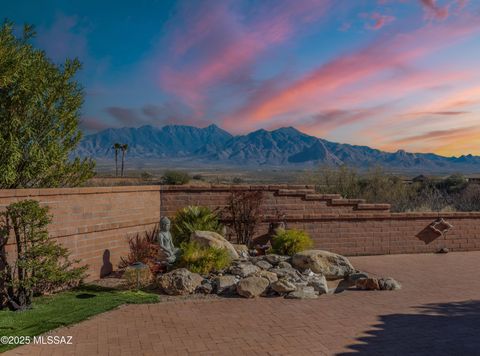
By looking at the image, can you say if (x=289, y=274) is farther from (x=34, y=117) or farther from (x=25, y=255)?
(x=34, y=117)

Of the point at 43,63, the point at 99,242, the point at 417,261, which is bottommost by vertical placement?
the point at 417,261

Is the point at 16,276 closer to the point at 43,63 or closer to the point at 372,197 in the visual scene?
the point at 43,63

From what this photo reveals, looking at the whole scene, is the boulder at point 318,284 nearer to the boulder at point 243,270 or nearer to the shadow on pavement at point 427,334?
the boulder at point 243,270

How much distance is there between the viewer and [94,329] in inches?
276

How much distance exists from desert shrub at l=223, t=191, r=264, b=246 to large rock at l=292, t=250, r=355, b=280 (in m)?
2.82

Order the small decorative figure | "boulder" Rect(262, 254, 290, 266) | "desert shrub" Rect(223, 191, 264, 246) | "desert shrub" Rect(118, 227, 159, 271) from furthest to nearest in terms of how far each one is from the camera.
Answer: "desert shrub" Rect(223, 191, 264, 246), the small decorative figure, "desert shrub" Rect(118, 227, 159, 271), "boulder" Rect(262, 254, 290, 266)

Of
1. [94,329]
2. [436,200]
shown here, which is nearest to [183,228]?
[94,329]

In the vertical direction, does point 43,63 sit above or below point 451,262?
above

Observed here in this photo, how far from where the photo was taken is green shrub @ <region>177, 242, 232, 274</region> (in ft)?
33.6

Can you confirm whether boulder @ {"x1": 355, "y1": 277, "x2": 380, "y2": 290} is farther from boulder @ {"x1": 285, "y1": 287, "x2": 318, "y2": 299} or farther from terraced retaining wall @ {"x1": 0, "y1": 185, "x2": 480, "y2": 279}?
terraced retaining wall @ {"x1": 0, "y1": 185, "x2": 480, "y2": 279}

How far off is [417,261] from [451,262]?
3.32ft

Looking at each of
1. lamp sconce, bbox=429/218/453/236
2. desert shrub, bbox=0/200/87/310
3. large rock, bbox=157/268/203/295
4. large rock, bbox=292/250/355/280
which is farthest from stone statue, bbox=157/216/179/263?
lamp sconce, bbox=429/218/453/236

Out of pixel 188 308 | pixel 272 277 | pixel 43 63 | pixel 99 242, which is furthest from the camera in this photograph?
pixel 43 63

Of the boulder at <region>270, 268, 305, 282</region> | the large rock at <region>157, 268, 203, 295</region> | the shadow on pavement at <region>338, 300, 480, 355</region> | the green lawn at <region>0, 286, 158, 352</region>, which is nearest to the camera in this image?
the shadow on pavement at <region>338, 300, 480, 355</region>
